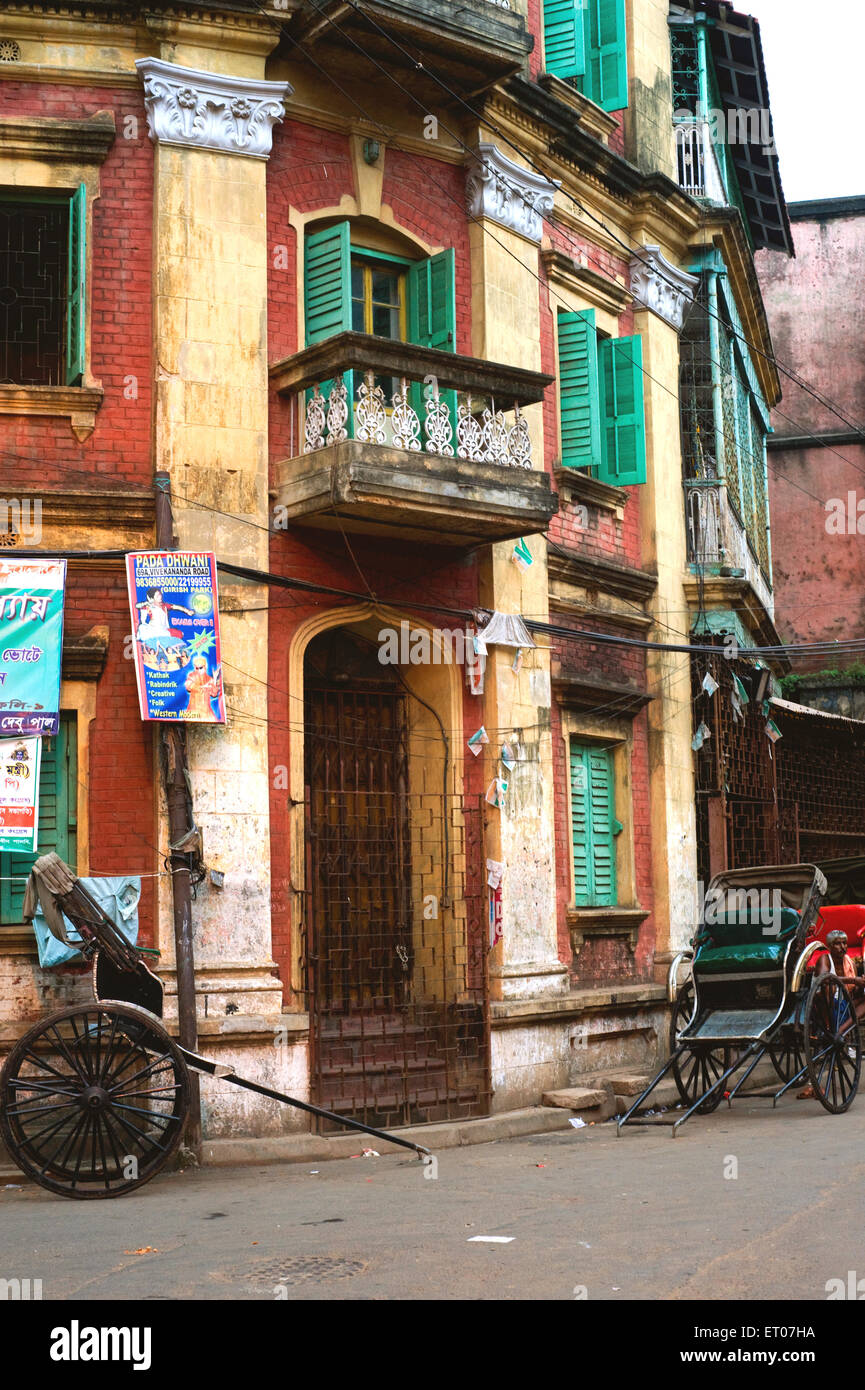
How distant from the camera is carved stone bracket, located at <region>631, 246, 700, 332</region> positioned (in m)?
16.2

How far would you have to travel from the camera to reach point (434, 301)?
13.1 m

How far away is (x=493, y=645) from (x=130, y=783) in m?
3.67

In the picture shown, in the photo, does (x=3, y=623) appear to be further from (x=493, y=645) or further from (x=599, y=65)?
(x=599, y=65)

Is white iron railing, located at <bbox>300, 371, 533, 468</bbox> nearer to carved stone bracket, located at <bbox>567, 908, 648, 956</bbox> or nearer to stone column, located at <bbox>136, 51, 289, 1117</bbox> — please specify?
stone column, located at <bbox>136, 51, 289, 1117</bbox>

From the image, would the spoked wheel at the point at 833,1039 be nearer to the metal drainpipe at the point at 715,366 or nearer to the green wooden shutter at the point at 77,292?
the metal drainpipe at the point at 715,366

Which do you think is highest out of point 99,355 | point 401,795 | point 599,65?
point 599,65

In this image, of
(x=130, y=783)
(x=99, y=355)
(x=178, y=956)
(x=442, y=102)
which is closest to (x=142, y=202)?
(x=99, y=355)

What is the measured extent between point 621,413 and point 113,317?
6.17m

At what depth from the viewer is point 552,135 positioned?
47.1 feet

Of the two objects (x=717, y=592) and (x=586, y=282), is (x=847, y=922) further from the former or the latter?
(x=586, y=282)

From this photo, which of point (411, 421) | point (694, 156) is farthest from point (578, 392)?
point (694, 156)

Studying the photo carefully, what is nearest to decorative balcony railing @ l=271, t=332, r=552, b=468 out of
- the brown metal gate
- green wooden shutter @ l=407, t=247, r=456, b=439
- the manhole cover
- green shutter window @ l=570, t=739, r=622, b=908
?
green wooden shutter @ l=407, t=247, r=456, b=439
